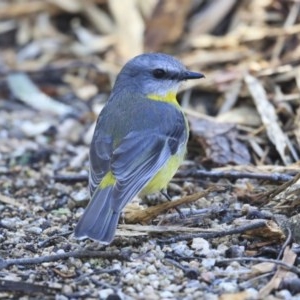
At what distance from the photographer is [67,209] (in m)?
5.23

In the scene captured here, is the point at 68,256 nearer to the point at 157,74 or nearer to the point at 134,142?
the point at 134,142

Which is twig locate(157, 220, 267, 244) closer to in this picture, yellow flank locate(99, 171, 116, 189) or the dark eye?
yellow flank locate(99, 171, 116, 189)

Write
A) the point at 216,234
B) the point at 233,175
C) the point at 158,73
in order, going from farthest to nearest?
the point at 158,73, the point at 233,175, the point at 216,234

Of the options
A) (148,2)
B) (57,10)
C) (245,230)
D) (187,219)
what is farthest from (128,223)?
(57,10)

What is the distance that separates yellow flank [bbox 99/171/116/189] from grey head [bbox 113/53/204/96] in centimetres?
95

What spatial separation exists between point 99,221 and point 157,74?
4.92 ft

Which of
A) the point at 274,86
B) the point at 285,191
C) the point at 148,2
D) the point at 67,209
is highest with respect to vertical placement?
the point at 148,2

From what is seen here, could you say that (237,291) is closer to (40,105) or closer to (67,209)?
(67,209)

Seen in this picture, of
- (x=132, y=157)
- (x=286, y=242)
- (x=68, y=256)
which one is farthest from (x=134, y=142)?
(x=286, y=242)

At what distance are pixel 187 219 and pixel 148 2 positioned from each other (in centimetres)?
386

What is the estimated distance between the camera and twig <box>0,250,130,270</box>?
4137 millimetres

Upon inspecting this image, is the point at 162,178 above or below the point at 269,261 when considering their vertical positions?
above

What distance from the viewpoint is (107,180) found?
4.63 m

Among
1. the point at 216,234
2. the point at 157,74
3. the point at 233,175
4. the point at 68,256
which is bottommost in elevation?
the point at 68,256
